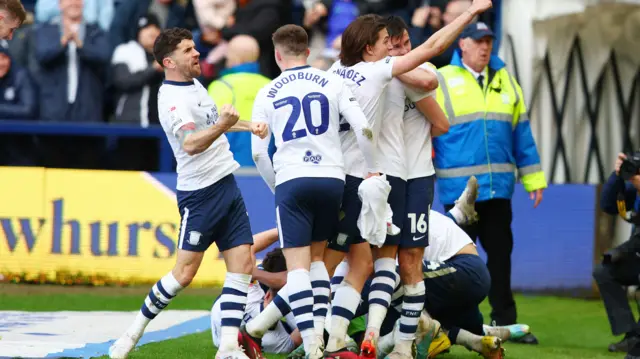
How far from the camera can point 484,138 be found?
365 inches

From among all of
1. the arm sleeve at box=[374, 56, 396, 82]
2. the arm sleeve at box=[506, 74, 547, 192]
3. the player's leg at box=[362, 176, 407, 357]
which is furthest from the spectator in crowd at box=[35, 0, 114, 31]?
the player's leg at box=[362, 176, 407, 357]

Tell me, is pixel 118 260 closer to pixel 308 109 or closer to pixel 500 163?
pixel 500 163

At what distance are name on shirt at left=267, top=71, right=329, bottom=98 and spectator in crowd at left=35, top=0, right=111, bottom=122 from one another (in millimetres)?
Result: 6174

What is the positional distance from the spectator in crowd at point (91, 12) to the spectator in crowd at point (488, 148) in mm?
5192

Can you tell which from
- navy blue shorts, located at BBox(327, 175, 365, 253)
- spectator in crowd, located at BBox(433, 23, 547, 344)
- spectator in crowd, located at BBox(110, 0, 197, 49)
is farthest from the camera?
spectator in crowd, located at BBox(110, 0, 197, 49)

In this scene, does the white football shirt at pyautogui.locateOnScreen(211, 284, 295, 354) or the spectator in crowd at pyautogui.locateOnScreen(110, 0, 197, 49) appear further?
the spectator in crowd at pyautogui.locateOnScreen(110, 0, 197, 49)

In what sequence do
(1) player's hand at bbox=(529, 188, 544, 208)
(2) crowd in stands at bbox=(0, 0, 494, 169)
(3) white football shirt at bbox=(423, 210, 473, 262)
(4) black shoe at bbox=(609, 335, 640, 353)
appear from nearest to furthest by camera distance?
(3) white football shirt at bbox=(423, 210, 473, 262) < (4) black shoe at bbox=(609, 335, 640, 353) < (1) player's hand at bbox=(529, 188, 544, 208) < (2) crowd in stands at bbox=(0, 0, 494, 169)

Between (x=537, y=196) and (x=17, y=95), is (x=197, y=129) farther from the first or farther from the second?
(x=17, y=95)

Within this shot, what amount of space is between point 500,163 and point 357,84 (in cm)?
240

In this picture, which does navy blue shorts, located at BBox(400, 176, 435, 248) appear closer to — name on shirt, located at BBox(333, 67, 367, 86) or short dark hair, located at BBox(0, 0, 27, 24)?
name on shirt, located at BBox(333, 67, 367, 86)

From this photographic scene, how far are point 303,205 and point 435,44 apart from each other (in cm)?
126

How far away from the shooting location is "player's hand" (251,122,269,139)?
686cm

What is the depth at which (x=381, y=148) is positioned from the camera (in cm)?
734

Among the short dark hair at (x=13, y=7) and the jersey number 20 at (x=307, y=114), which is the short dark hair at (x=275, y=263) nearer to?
the jersey number 20 at (x=307, y=114)
